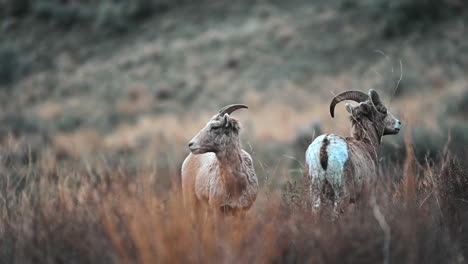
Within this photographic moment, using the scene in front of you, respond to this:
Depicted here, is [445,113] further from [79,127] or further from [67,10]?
[67,10]

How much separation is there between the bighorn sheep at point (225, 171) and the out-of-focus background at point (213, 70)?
1086 cm

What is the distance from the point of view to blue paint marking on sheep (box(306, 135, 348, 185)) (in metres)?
7.32

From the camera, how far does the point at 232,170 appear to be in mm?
7996

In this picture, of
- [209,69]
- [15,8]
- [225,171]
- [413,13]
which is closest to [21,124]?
[209,69]

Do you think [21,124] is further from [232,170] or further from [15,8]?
[232,170]

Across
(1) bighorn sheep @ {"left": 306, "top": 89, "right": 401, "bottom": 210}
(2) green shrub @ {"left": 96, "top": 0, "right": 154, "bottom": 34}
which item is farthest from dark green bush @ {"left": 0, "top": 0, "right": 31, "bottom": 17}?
(1) bighorn sheep @ {"left": 306, "top": 89, "right": 401, "bottom": 210}

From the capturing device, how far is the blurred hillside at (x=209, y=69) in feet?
82.7

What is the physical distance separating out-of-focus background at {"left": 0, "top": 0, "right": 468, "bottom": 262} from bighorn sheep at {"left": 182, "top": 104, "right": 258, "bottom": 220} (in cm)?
1086

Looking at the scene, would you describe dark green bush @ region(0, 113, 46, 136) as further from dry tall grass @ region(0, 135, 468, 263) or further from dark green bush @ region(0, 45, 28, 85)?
dry tall grass @ region(0, 135, 468, 263)

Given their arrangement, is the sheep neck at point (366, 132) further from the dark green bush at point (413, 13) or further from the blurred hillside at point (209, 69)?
the dark green bush at point (413, 13)

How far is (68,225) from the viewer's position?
5.58m

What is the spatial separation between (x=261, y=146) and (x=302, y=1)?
682 inches

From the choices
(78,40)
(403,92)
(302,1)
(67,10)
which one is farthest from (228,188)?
(67,10)

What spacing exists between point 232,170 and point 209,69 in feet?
88.6
